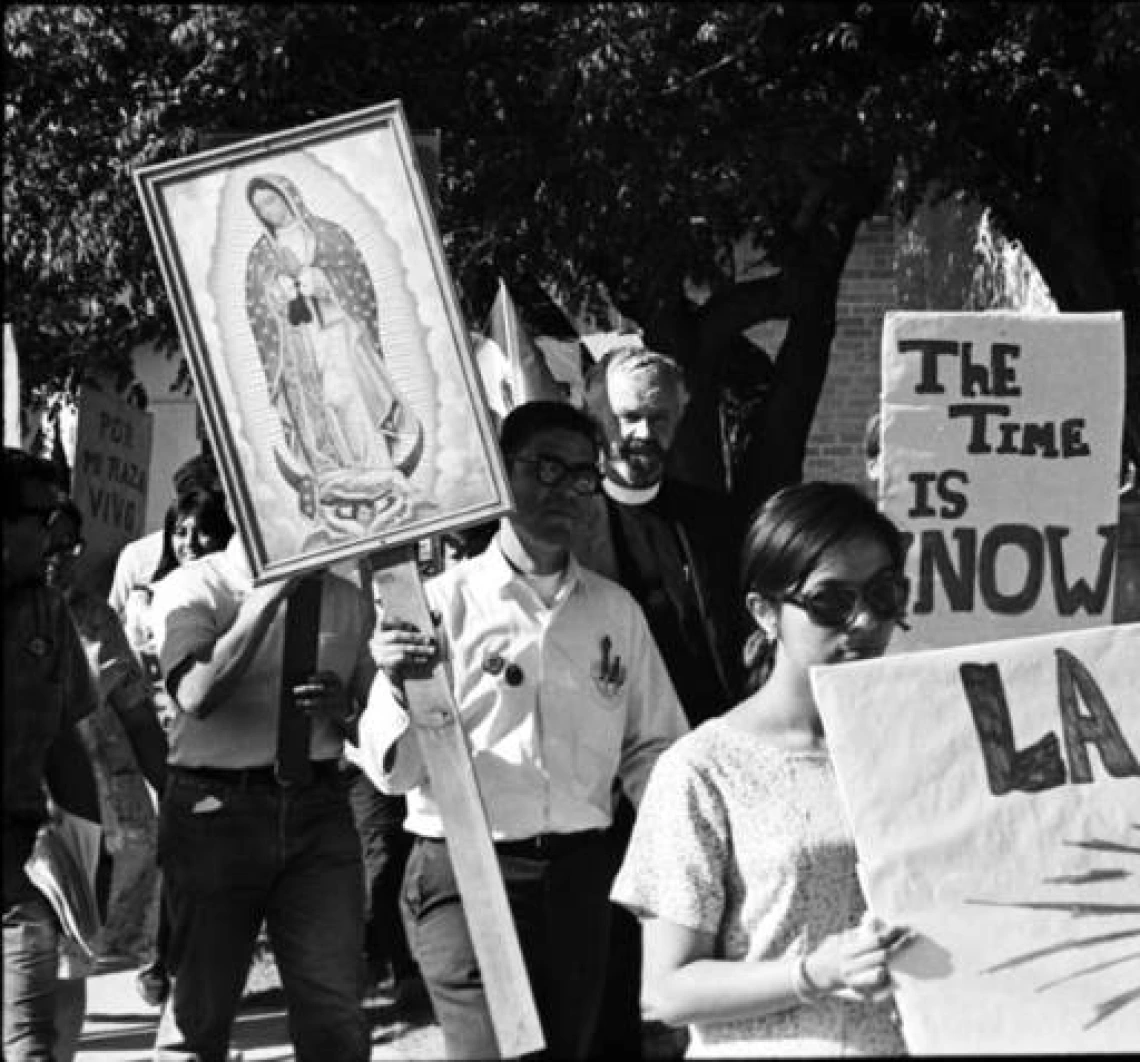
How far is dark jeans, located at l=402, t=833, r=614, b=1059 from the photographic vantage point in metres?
4.65

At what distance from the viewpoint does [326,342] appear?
4492mm

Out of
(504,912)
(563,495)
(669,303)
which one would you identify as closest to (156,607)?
(563,495)

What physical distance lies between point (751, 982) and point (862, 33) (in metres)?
8.32

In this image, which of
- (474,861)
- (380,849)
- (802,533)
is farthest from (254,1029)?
(802,533)

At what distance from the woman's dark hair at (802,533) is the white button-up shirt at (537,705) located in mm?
1197

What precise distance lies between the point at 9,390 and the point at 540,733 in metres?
1.32

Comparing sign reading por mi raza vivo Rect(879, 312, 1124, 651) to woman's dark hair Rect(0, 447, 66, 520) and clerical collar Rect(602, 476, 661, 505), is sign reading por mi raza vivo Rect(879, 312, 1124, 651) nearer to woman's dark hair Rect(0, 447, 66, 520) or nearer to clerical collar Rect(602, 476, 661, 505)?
clerical collar Rect(602, 476, 661, 505)

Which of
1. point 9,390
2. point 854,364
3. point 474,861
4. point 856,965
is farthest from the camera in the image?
point 854,364

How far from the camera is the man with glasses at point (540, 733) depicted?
4.75 meters

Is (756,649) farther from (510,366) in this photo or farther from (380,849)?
(510,366)

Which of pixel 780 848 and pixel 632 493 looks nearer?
pixel 780 848

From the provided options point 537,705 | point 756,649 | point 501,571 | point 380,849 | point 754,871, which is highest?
point 501,571

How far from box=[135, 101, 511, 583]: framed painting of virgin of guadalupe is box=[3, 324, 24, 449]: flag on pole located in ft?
1.42

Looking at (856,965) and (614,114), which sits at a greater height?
(614,114)
